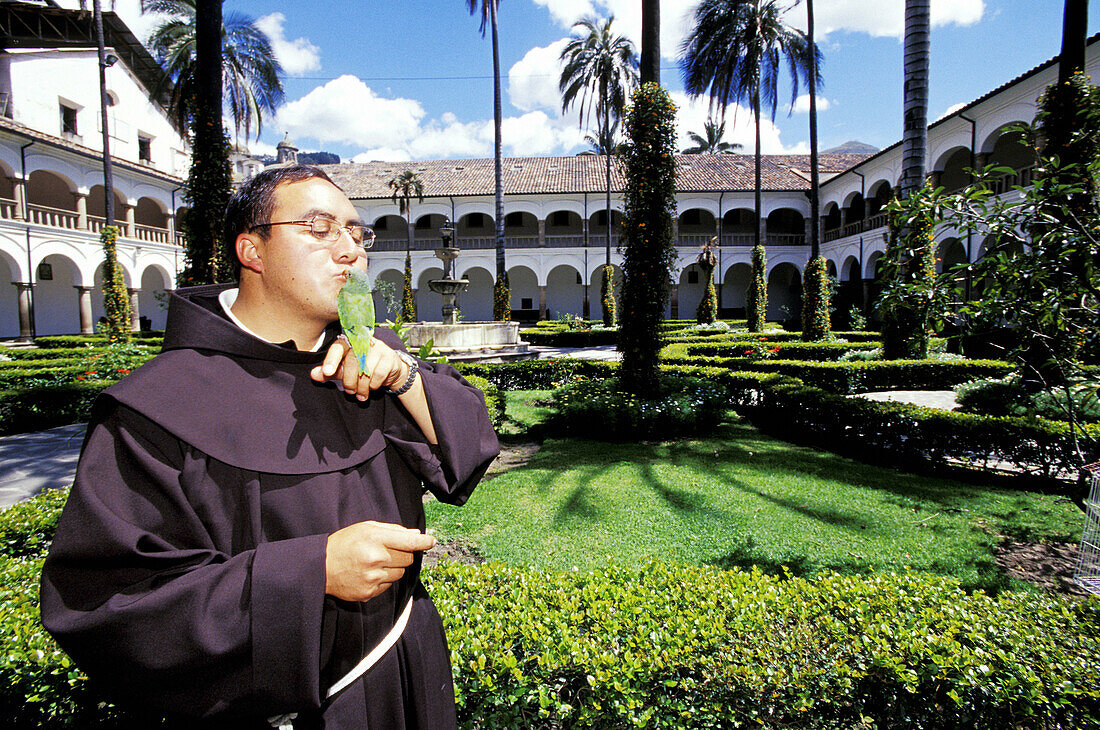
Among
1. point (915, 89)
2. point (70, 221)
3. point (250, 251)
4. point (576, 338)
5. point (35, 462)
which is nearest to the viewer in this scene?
point (250, 251)

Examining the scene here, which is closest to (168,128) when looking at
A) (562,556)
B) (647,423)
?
(647,423)

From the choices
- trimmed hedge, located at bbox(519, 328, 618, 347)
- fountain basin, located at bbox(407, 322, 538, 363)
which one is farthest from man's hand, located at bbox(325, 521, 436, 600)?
trimmed hedge, located at bbox(519, 328, 618, 347)

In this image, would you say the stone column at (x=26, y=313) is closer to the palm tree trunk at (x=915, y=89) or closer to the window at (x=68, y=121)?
the window at (x=68, y=121)

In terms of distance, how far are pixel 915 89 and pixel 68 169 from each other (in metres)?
25.8

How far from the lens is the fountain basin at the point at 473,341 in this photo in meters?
13.4

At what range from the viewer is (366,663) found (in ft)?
3.58

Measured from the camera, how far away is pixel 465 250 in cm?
3152

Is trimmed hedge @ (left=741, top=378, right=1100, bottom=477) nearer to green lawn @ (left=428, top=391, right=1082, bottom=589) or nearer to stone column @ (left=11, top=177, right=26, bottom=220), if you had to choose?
green lawn @ (left=428, top=391, right=1082, bottom=589)

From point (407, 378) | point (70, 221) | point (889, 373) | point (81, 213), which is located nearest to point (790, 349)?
Answer: point (889, 373)

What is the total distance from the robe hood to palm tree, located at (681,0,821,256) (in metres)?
21.5

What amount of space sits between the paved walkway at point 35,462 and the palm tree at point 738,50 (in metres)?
19.8

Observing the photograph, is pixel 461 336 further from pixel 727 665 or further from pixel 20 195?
pixel 20 195

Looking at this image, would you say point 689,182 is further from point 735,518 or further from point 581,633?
point 581,633

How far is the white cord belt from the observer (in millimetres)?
1021
